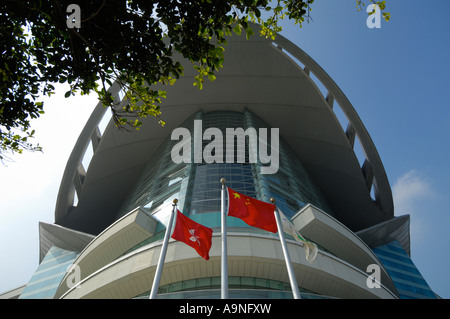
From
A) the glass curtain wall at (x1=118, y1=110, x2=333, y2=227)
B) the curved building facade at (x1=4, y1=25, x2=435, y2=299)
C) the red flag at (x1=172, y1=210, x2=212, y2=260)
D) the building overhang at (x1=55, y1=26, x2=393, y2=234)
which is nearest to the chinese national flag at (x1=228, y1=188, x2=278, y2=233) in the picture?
the red flag at (x1=172, y1=210, x2=212, y2=260)

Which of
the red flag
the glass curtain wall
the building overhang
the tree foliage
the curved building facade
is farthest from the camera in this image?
the building overhang

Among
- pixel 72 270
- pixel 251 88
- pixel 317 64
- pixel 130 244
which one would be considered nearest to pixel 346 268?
pixel 130 244

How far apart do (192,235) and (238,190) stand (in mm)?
8139

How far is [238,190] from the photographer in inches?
635

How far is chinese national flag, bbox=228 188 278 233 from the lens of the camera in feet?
26.2

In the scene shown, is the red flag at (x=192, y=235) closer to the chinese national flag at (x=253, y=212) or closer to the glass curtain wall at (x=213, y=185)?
the chinese national flag at (x=253, y=212)

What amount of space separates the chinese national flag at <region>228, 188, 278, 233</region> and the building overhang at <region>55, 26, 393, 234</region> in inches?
755

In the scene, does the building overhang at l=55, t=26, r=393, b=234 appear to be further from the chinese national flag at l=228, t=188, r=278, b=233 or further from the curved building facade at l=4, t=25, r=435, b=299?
the chinese national flag at l=228, t=188, r=278, b=233

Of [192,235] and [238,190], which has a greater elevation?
[238,190]

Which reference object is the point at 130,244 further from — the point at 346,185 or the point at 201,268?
the point at 346,185

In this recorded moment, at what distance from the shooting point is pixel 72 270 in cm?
1461

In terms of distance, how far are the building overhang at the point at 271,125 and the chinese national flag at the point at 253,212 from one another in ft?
63.0

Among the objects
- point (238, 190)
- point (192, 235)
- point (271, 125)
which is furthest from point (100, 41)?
point (271, 125)

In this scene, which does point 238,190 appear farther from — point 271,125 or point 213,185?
point 271,125
